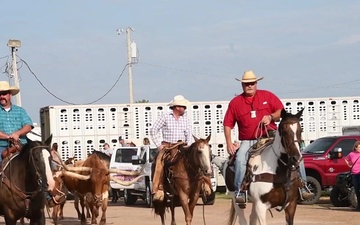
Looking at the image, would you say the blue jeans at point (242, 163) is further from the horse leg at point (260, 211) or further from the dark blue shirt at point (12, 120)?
the dark blue shirt at point (12, 120)

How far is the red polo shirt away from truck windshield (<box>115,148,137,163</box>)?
54.6ft

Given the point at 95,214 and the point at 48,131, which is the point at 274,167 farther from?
the point at 48,131

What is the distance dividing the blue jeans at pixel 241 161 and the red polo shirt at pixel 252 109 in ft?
0.33

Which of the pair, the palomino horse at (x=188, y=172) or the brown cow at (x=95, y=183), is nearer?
the palomino horse at (x=188, y=172)

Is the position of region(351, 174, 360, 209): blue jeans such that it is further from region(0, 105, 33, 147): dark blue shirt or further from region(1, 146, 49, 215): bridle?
region(1, 146, 49, 215): bridle

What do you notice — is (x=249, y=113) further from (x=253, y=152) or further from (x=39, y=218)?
(x=39, y=218)

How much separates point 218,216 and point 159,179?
5886mm

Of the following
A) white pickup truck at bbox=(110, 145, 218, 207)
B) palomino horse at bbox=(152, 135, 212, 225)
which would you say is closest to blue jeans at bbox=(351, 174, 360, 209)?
white pickup truck at bbox=(110, 145, 218, 207)

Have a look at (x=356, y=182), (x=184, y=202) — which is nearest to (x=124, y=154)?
(x=356, y=182)

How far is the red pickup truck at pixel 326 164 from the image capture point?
26.0m

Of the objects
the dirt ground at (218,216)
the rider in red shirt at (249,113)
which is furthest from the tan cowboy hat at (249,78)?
the dirt ground at (218,216)

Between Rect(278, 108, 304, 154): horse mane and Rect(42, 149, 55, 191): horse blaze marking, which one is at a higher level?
Rect(278, 108, 304, 154): horse mane

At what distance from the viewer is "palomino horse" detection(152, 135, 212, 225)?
16.0 m

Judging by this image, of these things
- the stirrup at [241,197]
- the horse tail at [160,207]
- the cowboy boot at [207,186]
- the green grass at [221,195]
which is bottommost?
the green grass at [221,195]
